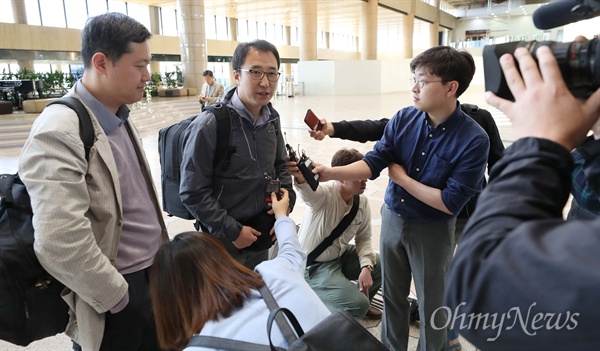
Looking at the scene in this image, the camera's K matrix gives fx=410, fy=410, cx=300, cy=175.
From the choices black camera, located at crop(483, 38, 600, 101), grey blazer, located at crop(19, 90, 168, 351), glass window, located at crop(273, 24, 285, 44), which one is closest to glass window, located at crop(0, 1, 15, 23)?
glass window, located at crop(273, 24, 285, 44)

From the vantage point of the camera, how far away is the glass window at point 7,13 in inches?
869

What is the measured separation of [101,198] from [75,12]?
100.0 feet

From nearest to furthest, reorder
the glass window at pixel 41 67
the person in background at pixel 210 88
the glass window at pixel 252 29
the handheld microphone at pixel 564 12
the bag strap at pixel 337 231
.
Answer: the handheld microphone at pixel 564 12
the bag strap at pixel 337 231
the person in background at pixel 210 88
the glass window at pixel 41 67
the glass window at pixel 252 29

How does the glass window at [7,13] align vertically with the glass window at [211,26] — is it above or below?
below

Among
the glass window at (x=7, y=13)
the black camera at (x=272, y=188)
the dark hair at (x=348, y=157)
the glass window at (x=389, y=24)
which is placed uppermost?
the glass window at (x=389, y=24)

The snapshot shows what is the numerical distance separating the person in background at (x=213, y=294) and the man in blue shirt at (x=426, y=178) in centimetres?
80

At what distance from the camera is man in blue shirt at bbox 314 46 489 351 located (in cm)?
187

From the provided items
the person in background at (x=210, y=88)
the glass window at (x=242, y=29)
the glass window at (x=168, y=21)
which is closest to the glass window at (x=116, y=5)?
the glass window at (x=168, y=21)

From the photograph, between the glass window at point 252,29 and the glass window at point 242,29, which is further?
the glass window at point 252,29

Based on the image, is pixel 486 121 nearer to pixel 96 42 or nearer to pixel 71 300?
pixel 96 42

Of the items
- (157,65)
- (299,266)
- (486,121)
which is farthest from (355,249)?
(157,65)

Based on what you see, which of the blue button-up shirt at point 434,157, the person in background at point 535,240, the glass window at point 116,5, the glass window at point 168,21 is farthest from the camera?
the glass window at point 168,21

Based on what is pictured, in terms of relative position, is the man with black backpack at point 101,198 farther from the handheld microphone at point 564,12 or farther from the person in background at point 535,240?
the handheld microphone at point 564,12

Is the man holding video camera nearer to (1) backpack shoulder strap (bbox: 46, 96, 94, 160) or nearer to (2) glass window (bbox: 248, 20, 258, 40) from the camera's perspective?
(1) backpack shoulder strap (bbox: 46, 96, 94, 160)
